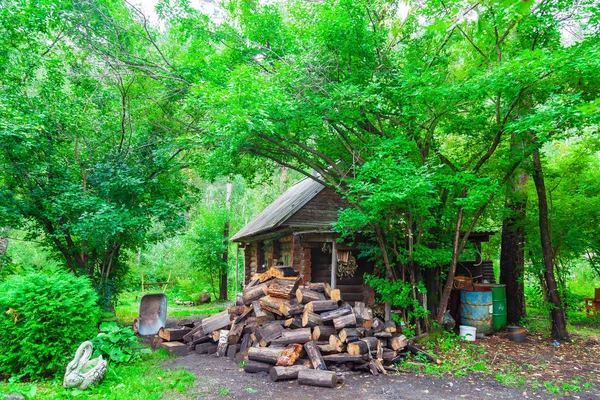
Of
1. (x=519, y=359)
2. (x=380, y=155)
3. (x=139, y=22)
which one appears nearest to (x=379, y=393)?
(x=519, y=359)

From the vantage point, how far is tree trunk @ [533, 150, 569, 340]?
889 centimetres

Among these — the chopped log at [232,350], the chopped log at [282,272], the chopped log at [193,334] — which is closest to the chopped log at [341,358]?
the chopped log at [232,350]

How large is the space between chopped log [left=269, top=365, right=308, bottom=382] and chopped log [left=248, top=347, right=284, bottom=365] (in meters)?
0.35

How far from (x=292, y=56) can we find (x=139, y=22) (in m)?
3.98

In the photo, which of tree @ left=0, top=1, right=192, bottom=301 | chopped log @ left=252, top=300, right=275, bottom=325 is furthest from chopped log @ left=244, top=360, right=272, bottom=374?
tree @ left=0, top=1, right=192, bottom=301

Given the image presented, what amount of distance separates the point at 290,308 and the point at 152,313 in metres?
4.84

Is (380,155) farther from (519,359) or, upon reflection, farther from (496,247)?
(496,247)

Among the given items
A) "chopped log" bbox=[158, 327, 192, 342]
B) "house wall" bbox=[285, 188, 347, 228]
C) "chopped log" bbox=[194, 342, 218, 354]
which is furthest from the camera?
"house wall" bbox=[285, 188, 347, 228]

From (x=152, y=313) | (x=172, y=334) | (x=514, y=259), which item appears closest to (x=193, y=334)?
(x=172, y=334)

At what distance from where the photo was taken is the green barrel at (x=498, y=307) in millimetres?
9891

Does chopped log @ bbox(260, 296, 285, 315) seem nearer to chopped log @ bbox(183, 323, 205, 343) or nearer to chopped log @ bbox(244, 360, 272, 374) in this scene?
chopped log @ bbox(244, 360, 272, 374)

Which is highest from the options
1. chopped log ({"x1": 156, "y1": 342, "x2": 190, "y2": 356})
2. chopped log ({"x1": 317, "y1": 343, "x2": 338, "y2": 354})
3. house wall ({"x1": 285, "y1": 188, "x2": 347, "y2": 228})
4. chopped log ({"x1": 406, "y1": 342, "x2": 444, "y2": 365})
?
house wall ({"x1": 285, "y1": 188, "x2": 347, "y2": 228})

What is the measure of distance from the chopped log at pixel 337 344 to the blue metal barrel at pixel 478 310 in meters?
4.20

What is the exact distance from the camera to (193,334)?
860 cm
